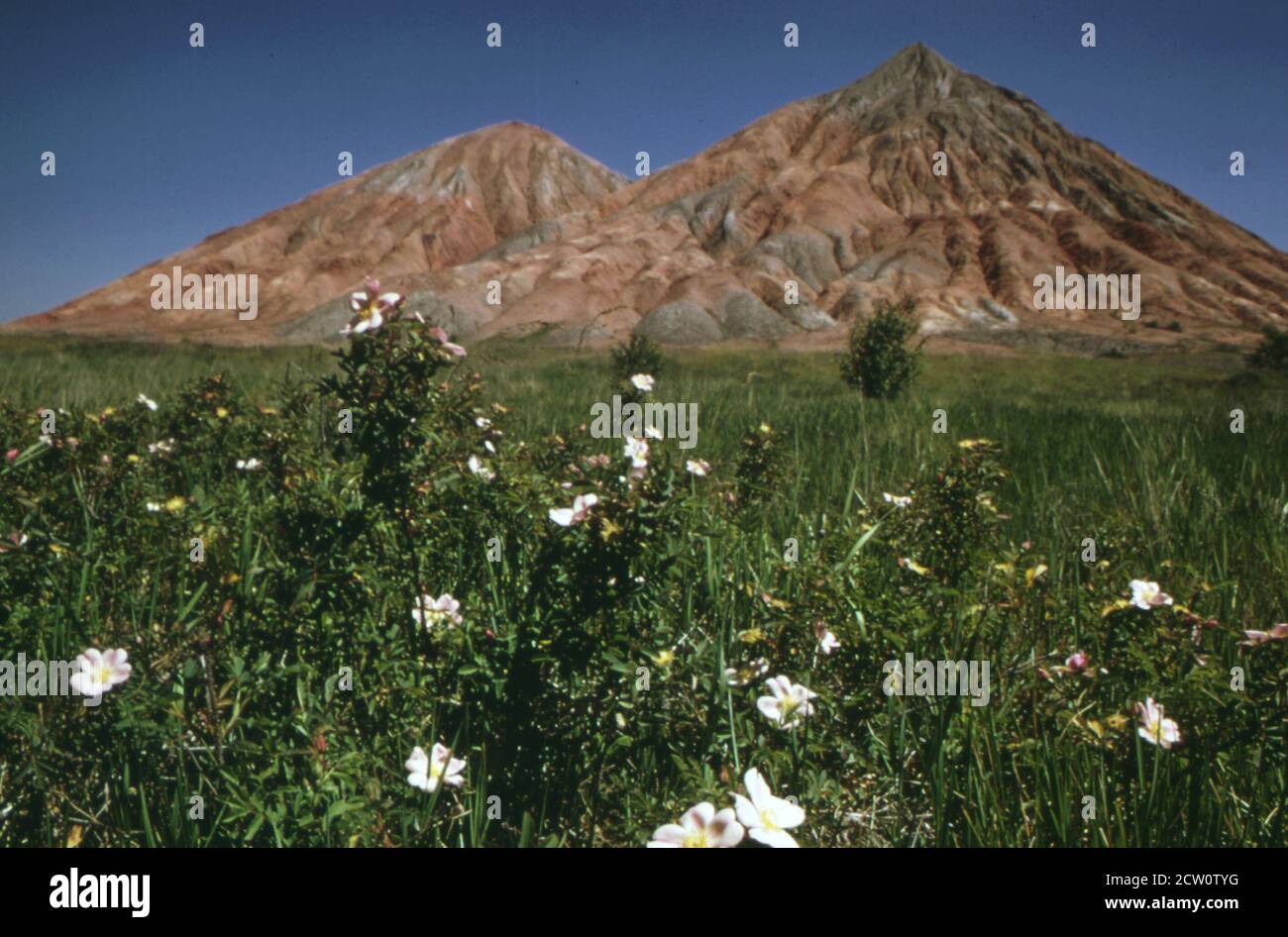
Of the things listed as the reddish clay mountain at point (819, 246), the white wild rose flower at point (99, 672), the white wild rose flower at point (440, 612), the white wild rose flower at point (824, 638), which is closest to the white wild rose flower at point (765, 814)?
the white wild rose flower at point (824, 638)

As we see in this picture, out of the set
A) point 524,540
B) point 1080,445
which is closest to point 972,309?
point 1080,445

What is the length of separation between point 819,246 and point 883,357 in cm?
6388

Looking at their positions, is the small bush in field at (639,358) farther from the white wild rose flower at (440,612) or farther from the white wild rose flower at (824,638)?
the white wild rose flower at (824,638)

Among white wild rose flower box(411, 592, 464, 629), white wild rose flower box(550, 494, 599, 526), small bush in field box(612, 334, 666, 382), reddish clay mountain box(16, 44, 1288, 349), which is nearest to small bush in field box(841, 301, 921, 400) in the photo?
small bush in field box(612, 334, 666, 382)

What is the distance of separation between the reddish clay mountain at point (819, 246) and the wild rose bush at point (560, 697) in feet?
148

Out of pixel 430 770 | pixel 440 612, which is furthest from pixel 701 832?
pixel 440 612

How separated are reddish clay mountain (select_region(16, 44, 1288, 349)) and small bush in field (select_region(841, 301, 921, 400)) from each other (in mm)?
35584

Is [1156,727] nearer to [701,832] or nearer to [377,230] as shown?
[701,832]

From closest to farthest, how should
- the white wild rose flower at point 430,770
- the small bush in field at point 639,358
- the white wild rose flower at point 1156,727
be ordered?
the white wild rose flower at point 430,770, the white wild rose flower at point 1156,727, the small bush in field at point 639,358

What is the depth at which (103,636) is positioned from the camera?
1.78m

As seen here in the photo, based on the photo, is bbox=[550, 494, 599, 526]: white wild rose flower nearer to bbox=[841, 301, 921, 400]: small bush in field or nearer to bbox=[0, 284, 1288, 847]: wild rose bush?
bbox=[0, 284, 1288, 847]: wild rose bush

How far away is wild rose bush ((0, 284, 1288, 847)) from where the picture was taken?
139cm

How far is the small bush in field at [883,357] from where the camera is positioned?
1067 cm

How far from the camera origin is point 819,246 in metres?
69.8
